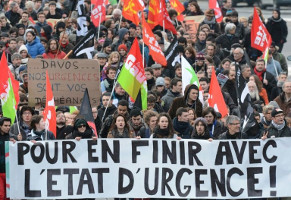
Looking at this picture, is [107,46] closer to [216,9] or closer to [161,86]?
[216,9]

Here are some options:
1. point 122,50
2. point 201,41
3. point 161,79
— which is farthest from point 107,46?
point 161,79

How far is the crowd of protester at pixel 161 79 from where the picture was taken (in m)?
Result: 16.0

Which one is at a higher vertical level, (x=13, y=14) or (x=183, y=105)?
(x=13, y=14)

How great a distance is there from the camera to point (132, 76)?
17.8m

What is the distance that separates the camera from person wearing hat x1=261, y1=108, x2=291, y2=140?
1580cm

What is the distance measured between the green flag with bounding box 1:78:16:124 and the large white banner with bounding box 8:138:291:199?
130 centimetres

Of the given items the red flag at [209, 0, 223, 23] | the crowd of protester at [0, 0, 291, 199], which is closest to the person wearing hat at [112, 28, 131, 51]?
the crowd of protester at [0, 0, 291, 199]

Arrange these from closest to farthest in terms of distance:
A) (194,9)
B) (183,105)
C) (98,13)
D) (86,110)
Result: 1. (86,110)
2. (183,105)
3. (98,13)
4. (194,9)

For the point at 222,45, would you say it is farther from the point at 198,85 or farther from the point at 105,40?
the point at 198,85

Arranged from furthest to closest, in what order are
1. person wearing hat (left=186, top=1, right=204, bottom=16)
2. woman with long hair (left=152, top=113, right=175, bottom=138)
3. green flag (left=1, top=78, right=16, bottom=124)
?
person wearing hat (left=186, top=1, right=204, bottom=16)
green flag (left=1, top=78, right=16, bottom=124)
woman with long hair (left=152, top=113, right=175, bottom=138)

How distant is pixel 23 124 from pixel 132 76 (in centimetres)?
187

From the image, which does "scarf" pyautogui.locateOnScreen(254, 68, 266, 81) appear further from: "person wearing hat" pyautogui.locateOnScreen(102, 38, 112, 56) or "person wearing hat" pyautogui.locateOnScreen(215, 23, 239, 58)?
"person wearing hat" pyautogui.locateOnScreen(102, 38, 112, 56)

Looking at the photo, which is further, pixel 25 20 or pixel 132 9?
→ pixel 25 20

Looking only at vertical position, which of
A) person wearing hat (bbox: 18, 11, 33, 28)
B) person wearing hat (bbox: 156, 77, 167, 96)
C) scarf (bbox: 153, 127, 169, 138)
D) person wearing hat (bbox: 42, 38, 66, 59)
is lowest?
scarf (bbox: 153, 127, 169, 138)
